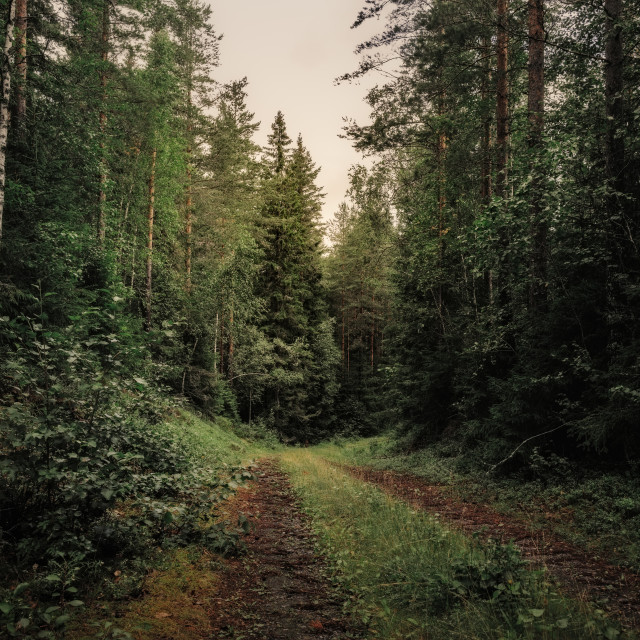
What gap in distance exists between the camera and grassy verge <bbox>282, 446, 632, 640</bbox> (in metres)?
3.24

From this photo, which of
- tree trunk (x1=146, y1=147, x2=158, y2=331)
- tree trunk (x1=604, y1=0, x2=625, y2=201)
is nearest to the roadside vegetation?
tree trunk (x1=604, y1=0, x2=625, y2=201)

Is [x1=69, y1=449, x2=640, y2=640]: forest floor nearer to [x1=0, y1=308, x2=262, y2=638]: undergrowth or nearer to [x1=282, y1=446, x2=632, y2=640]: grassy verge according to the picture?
[x1=282, y1=446, x2=632, y2=640]: grassy verge

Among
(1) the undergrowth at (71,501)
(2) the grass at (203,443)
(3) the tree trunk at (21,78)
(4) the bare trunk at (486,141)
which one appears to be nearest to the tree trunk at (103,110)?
(3) the tree trunk at (21,78)

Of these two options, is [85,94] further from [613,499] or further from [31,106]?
[613,499]

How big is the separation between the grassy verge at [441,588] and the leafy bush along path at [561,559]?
423 millimetres

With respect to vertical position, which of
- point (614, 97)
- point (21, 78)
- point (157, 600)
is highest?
point (21, 78)

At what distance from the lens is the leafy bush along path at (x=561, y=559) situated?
12.8 feet

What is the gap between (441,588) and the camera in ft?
12.8

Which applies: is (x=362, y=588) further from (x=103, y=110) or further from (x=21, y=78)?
(x=103, y=110)

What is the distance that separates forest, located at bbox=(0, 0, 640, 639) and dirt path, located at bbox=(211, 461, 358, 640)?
0.34m

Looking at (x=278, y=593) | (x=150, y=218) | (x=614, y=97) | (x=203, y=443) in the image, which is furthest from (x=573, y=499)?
(x=150, y=218)

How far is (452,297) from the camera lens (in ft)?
57.6

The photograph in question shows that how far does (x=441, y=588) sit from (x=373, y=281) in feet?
60.8

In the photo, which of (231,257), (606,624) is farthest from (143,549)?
(231,257)
